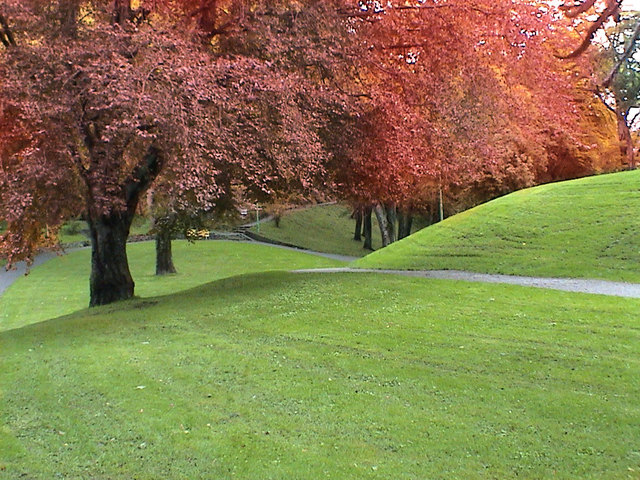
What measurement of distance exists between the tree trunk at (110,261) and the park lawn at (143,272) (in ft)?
22.9

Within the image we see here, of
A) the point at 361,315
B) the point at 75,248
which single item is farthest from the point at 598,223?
the point at 75,248

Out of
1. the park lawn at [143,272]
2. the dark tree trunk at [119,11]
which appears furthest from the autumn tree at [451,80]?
the park lawn at [143,272]

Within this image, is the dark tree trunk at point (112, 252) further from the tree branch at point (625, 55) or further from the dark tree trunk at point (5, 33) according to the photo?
the tree branch at point (625, 55)

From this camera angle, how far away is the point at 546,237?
55.6 ft

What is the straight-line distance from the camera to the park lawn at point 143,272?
2331 centimetres

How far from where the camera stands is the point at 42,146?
1027cm

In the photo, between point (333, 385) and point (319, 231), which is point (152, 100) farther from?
point (319, 231)

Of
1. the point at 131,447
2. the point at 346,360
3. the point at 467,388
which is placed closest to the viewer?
the point at 131,447

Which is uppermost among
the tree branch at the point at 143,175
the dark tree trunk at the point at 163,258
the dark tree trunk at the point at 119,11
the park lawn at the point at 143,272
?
the dark tree trunk at the point at 119,11

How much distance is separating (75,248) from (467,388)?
125 feet

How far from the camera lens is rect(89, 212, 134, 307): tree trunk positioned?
47.3ft

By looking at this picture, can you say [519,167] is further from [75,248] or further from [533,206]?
[75,248]

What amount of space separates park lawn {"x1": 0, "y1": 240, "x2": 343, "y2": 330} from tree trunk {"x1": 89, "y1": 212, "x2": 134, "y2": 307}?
6.99 m

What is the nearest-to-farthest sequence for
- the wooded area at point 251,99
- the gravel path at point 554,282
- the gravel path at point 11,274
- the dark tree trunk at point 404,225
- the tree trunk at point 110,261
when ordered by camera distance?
1. the wooded area at point 251,99
2. the gravel path at point 554,282
3. the tree trunk at point 110,261
4. the gravel path at point 11,274
5. the dark tree trunk at point 404,225
